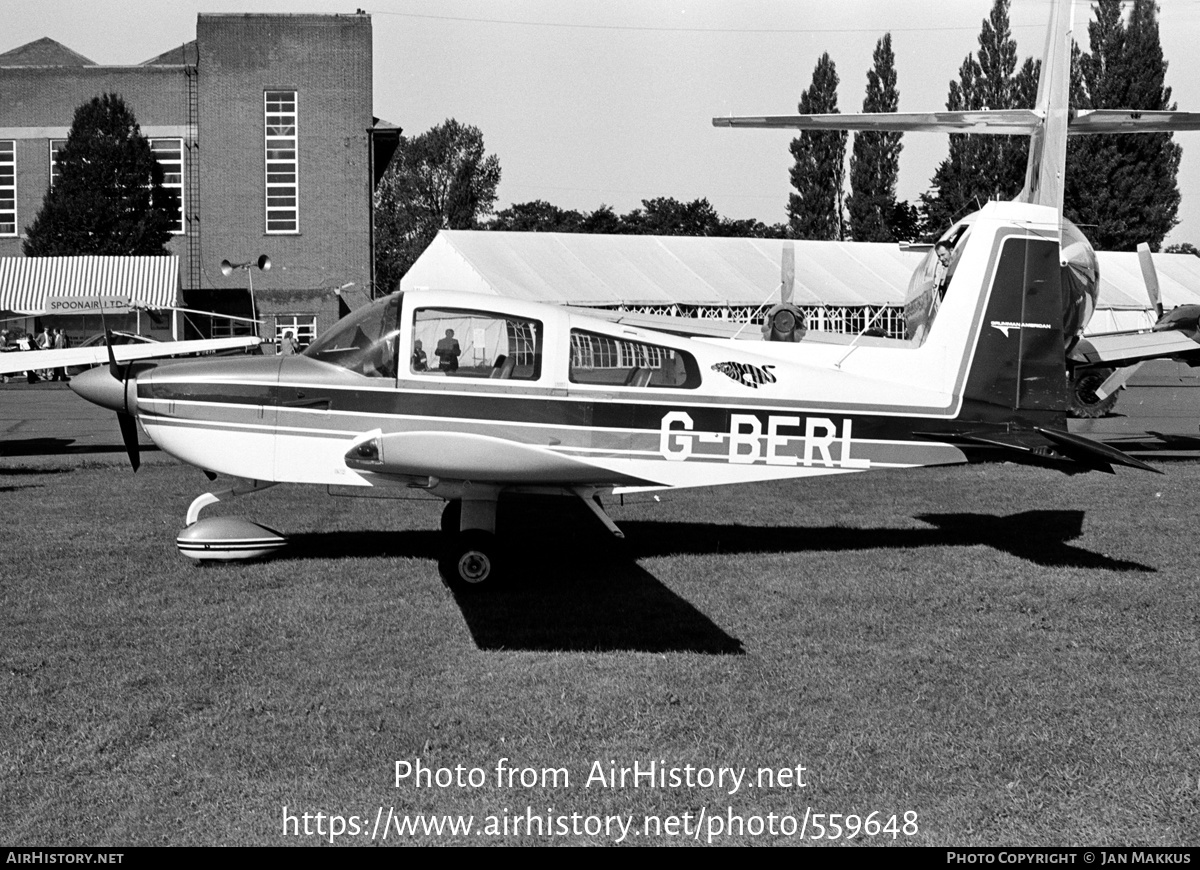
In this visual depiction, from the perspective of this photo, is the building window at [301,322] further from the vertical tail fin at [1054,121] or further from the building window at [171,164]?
the vertical tail fin at [1054,121]

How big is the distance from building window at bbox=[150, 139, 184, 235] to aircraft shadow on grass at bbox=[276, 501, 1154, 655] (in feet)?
128

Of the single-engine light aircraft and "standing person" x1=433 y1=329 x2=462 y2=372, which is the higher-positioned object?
"standing person" x1=433 y1=329 x2=462 y2=372

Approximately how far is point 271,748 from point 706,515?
6638 millimetres

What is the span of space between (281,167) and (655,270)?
17.3m

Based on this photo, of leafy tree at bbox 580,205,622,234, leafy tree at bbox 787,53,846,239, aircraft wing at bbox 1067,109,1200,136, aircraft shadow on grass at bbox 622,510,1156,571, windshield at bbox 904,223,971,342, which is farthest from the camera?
leafy tree at bbox 580,205,622,234

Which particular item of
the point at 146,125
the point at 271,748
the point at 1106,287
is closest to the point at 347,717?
the point at 271,748

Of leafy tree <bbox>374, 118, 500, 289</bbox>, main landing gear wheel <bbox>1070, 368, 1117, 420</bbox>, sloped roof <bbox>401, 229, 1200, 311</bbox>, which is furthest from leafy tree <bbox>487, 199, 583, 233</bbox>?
main landing gear wheel <bbox>1070, 368, 1117, 420</bbox>

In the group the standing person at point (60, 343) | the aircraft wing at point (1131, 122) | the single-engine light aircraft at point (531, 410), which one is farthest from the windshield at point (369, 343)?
the standing person at point (60, 343)

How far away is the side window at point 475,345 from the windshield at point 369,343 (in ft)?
0.56

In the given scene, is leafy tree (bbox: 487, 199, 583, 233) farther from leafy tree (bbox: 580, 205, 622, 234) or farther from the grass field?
the grass field

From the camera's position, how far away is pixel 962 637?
6742 mm

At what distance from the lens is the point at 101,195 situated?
139ft

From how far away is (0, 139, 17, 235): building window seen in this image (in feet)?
148
